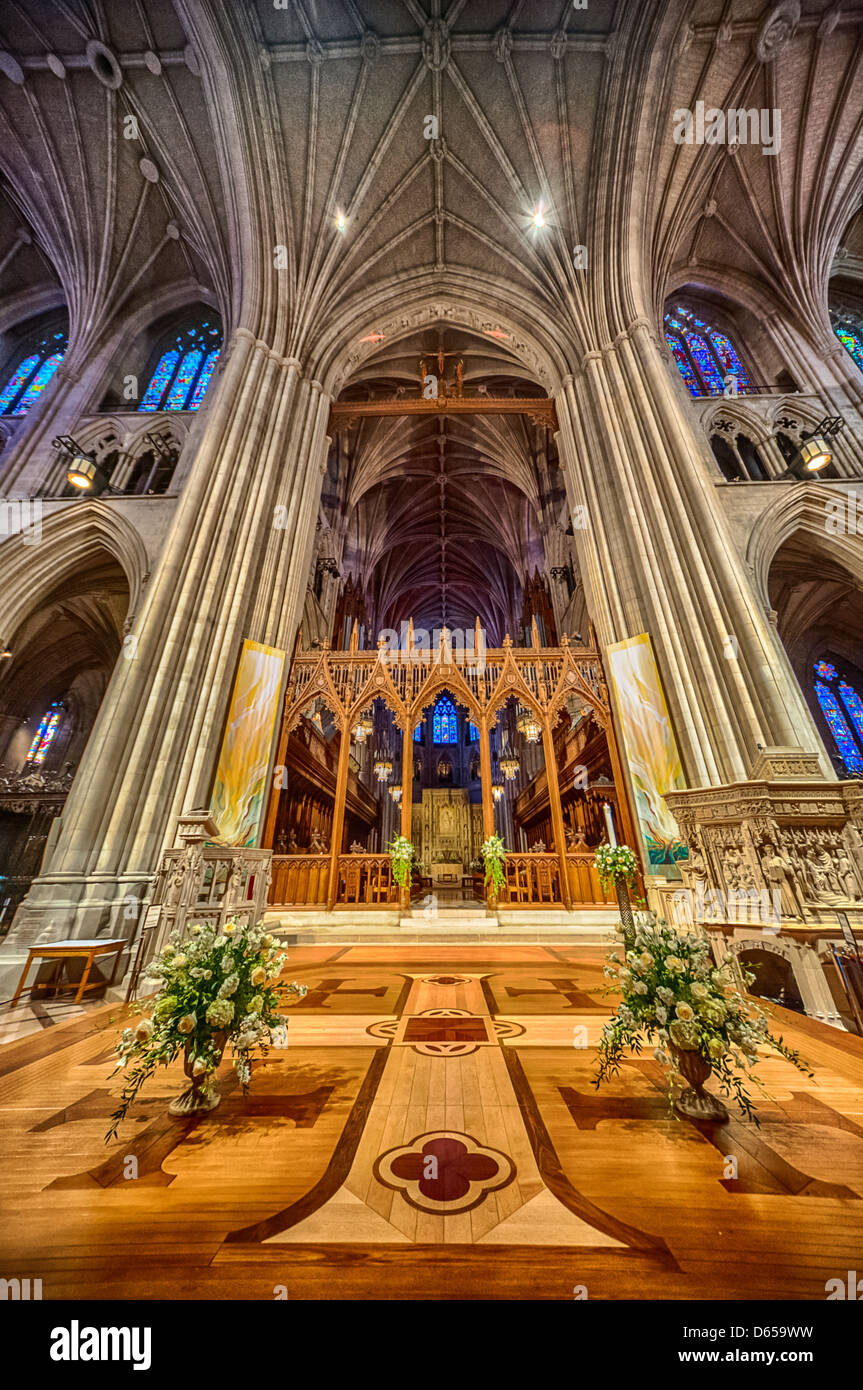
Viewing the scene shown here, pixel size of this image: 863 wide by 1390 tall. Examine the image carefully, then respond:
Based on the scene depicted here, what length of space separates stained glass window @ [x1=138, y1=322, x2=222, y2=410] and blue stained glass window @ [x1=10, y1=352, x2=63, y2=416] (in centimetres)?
256

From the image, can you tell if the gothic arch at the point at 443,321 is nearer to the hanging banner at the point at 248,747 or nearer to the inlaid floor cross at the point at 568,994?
the hanging banner at the point at 248,747

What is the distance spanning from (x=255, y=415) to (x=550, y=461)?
10.2 meters

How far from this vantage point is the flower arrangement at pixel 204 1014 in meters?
1.72

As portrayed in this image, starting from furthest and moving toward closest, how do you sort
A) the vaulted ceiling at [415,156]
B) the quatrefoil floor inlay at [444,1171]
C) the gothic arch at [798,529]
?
the vaulted ceiling at [415,156], the gothic arch at [798,529], the quatrefoil floor inlay at [444,1171]

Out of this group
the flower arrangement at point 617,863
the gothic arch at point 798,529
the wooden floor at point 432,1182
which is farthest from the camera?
the gothic arch at point 798,529

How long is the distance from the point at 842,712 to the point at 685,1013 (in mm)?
15838

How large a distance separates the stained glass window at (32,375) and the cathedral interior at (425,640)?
0.19m

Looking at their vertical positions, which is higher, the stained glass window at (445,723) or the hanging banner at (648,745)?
the stained glass window at (445,723)

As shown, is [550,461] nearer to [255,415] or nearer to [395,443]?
[395,443]

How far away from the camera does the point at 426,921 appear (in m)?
7.55

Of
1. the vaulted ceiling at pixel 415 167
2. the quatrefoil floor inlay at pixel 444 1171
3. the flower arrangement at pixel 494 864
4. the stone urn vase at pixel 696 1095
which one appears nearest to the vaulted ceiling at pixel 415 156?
the vaulted ceiling at pixel 415 167

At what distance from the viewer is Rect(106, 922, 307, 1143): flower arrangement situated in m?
1.72

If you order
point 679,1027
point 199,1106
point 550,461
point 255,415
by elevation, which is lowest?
point 199,1106
